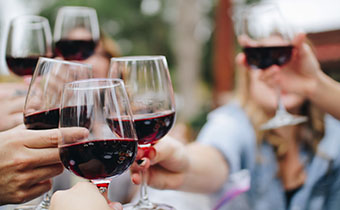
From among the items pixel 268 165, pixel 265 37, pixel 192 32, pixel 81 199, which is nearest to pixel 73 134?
pixel 81 199

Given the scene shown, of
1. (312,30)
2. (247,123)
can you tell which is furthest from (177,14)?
(247,123)

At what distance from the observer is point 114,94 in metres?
0.82

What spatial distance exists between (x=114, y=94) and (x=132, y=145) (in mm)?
122

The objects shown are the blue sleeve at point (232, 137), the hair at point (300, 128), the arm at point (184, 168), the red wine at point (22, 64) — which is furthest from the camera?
the hair at point (300, 128)

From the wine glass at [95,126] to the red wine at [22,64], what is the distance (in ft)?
1.84

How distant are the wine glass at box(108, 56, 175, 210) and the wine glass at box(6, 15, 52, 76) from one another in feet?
1.52

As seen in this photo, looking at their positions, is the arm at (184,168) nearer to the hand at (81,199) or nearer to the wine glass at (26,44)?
the hand at (81,199)

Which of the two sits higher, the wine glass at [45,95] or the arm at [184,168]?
the wine glass at [45,95]

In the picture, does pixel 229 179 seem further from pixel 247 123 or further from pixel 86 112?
pixel 86 112

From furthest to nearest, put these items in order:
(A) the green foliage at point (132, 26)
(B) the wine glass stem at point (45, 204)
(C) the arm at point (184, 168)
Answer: (A) the green foliage at point (132, 26) < (C) the arm at point (184, 168) < (B) the wine glass stem at point (45, 204)

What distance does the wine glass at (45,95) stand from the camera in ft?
3.13

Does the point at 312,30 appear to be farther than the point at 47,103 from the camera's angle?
Yes

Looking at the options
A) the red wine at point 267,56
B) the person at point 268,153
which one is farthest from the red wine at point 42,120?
the red wine at point 267,56

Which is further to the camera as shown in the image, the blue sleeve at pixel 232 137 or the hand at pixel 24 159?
the blue sleeve at pixel 232 137
